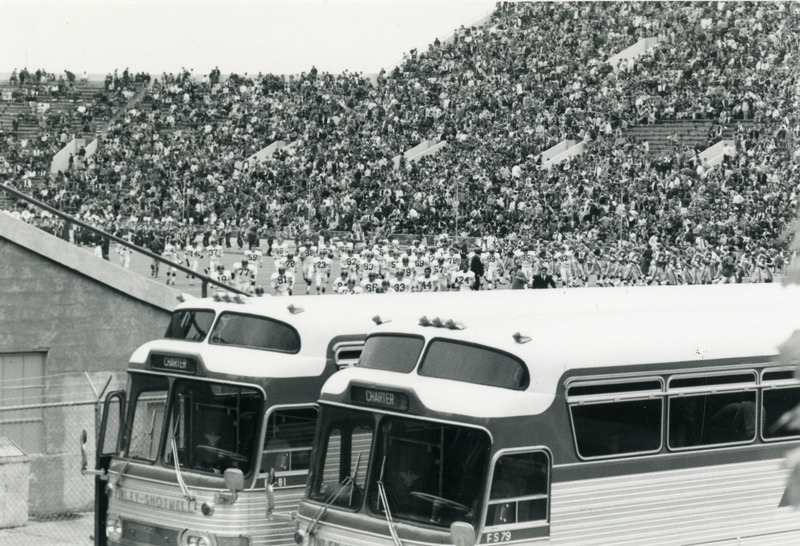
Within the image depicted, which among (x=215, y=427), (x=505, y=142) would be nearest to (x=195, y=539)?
(x=215, y=427)

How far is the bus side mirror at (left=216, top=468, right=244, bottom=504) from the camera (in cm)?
874

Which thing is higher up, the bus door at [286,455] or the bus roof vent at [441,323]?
the bus roof vent at [441,323]

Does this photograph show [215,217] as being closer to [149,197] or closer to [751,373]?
[149,197]

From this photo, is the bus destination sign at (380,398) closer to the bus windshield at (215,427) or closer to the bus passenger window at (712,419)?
the bus windshield at (215,427)

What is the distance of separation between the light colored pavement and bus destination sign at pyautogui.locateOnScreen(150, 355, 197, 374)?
3.58 m

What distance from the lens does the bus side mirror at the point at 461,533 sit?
6.96 m

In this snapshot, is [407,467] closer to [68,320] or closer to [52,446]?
[52,446]

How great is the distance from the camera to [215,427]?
9.30 meters

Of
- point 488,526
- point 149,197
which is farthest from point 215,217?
point 488,526

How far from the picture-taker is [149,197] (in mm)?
53000

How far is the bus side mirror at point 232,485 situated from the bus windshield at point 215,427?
0.26m

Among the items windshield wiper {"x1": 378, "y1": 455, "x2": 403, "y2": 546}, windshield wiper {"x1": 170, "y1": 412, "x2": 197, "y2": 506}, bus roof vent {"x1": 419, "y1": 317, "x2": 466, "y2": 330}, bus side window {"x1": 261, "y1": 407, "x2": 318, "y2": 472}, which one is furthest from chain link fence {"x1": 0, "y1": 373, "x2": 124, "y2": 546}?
windshield wiper {"x1": 378, "y1": 455, "x2": 403, "y2": 546}

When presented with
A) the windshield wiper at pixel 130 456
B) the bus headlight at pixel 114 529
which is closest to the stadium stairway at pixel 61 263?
the windshield wiper at pixel 130 456

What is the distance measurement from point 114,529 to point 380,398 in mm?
3028
